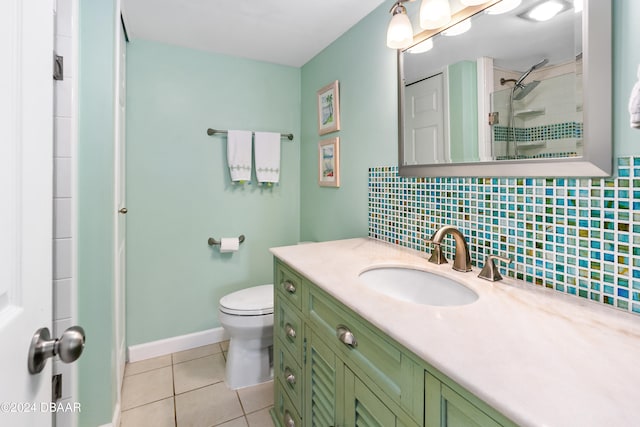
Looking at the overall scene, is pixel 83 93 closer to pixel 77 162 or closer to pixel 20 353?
pixel 77 162

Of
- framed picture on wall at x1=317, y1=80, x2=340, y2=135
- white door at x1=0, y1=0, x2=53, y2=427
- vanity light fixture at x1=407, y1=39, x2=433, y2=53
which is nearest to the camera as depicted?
white door at x1=0, y1=0, x2=53, y2=427

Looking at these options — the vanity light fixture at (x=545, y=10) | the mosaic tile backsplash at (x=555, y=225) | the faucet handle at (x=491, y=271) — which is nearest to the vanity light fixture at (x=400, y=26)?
the vanity light fixture at (x=545, y=10)

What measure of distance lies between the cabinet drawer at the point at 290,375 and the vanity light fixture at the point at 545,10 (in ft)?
4.92

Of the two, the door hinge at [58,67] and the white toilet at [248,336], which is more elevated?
the door hinge at [58,67]

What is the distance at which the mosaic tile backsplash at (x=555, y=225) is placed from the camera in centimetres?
82

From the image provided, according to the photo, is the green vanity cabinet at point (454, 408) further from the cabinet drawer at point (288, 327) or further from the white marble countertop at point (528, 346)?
the cabinet drawer at point (288, 327)

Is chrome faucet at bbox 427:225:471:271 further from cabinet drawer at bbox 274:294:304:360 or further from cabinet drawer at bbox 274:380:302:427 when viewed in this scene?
cabinet drawer at bbox 274:380:302:427

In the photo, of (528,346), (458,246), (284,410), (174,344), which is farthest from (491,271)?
(174,344)

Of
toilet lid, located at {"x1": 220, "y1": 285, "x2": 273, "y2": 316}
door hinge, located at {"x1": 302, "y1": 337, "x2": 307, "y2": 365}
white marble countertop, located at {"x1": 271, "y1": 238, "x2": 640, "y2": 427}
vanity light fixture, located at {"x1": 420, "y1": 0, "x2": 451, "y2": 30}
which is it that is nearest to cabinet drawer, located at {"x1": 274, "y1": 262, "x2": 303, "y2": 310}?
door hinge, located at {"x1": 302, "y1": 337, "x2": 307, "y2": 365}

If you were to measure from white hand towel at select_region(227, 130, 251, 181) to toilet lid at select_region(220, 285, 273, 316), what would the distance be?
2.80 ft

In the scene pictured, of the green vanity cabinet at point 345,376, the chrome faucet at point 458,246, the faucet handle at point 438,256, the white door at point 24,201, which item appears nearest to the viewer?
the white door at point 24,201

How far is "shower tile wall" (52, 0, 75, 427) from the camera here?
117 cm

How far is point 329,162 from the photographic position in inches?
85.6

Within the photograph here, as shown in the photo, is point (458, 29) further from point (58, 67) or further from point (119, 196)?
point (119, 196)
